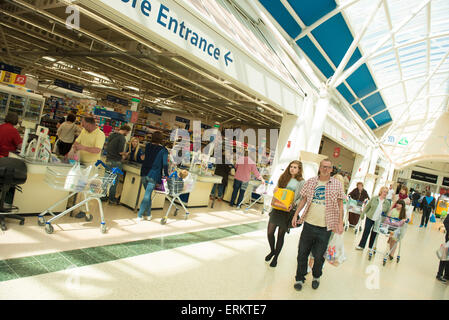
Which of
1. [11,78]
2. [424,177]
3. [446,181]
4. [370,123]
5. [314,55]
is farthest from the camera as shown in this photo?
[424,177]

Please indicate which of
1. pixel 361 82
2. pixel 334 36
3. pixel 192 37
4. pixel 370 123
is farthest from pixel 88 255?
pixel 370 123

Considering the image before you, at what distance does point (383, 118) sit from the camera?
2553 cm

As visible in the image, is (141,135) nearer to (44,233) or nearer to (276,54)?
(276,54)

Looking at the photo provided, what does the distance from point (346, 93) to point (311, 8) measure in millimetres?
8251

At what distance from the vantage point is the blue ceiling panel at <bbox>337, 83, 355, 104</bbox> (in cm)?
1560

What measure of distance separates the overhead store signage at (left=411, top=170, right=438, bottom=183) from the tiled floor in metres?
37.9

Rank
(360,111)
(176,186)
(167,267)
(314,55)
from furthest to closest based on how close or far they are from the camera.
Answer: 1. (360,111)
2. (314,55)
3. (176,186)
4. (167,267)

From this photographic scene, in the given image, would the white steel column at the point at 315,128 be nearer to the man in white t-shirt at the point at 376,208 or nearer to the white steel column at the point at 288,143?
the white steel column at the point at 288,143

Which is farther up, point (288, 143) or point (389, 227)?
point (288, 143)

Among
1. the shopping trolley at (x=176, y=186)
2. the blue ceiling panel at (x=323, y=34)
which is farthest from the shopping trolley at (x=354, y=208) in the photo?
the blue ceiling panel at (x=323, y=34)

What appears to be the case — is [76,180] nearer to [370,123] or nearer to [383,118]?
[370,123]
